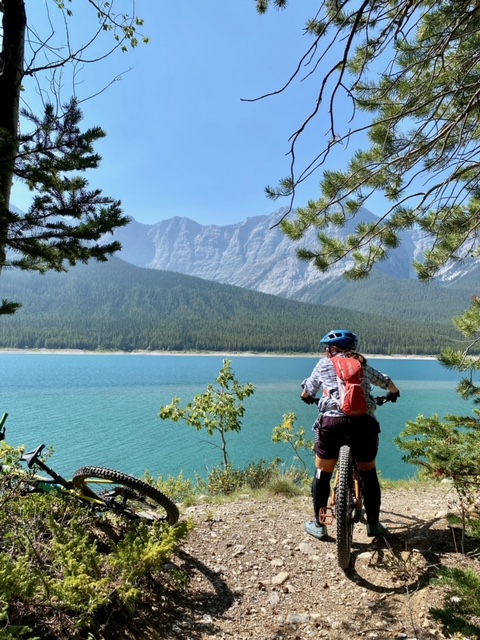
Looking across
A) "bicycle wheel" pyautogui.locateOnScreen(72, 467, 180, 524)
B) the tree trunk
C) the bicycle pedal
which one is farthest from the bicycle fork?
the tree trunk

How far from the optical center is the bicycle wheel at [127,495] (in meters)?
3.53

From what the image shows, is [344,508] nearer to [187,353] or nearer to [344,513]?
[344,513]

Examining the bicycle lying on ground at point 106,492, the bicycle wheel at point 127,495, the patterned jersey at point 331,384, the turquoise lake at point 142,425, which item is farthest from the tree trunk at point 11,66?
the turquoise lake at point 142,425

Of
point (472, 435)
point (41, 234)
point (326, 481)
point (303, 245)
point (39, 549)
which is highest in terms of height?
point (303, 245)

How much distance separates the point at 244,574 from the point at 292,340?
507 ft

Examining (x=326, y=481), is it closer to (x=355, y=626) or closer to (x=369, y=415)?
(x=369, y=415)

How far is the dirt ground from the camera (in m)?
2.73

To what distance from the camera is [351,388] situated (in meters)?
3.49

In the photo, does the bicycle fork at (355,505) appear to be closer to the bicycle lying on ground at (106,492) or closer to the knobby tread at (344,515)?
the knobby tread at (344,515)

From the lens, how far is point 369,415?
3615 millimetres

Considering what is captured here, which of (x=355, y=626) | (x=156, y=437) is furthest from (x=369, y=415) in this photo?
(x=156, y=437)

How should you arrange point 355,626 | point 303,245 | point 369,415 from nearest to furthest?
point 355,626 < point 369,415 < point 303,245

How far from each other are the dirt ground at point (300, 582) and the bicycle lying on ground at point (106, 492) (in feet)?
1.53

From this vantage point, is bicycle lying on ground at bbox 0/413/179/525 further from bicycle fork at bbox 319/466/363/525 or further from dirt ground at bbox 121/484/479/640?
bicycle fork at bbox 319/466/363/525
